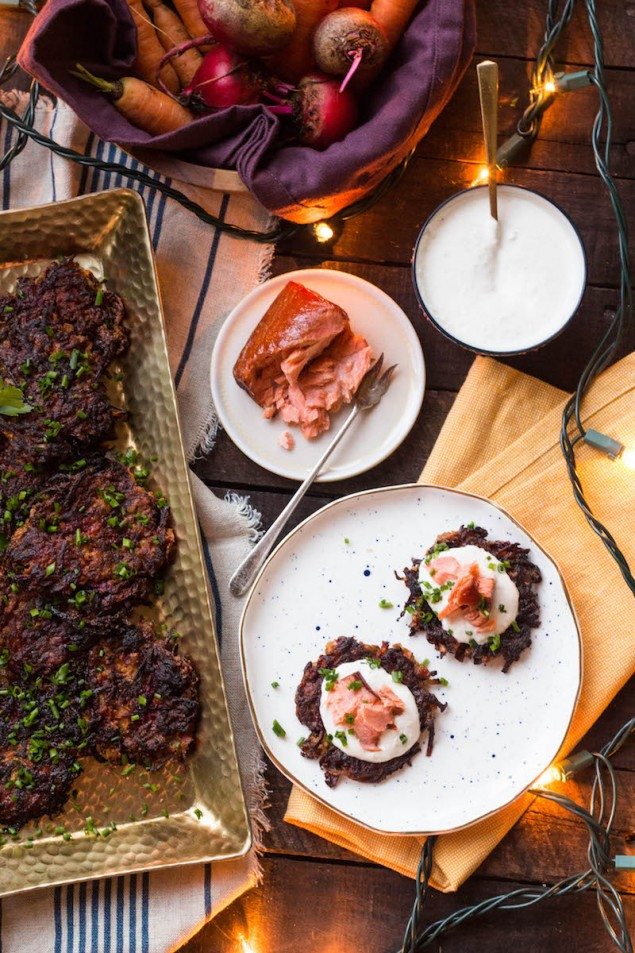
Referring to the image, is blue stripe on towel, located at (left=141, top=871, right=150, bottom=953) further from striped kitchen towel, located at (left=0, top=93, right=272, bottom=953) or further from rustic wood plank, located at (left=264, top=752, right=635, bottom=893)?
rustic wood plank, located at (left=264, top=752, right=635, bottom=893)

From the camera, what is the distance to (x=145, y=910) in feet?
7.70

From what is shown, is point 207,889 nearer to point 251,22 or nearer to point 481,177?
point 481,177

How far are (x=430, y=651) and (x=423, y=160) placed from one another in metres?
1.37

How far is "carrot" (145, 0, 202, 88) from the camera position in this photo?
2252 mm

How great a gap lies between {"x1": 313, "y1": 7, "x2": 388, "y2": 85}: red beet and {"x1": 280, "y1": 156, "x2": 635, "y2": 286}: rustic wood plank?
0.37m

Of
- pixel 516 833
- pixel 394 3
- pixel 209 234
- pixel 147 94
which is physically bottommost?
pixel 516 833

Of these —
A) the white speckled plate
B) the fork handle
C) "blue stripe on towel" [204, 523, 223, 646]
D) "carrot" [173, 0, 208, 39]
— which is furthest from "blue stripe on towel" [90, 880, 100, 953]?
"carrot" [173, 0, 208, 39]

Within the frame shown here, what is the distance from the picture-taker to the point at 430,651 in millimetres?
2307

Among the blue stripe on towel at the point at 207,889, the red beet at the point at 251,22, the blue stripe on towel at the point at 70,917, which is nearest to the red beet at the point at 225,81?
the red beet at the point at 251,22

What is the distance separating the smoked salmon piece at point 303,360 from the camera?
226 cm

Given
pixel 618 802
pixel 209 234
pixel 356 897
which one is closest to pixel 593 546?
pixel 618 802

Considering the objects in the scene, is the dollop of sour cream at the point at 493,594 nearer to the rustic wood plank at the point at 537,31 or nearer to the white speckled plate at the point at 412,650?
the white speckled plate at the point at 412,650

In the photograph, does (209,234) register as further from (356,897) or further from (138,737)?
(356,897)

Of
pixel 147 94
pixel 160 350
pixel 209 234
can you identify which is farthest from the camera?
pixel 209 234
